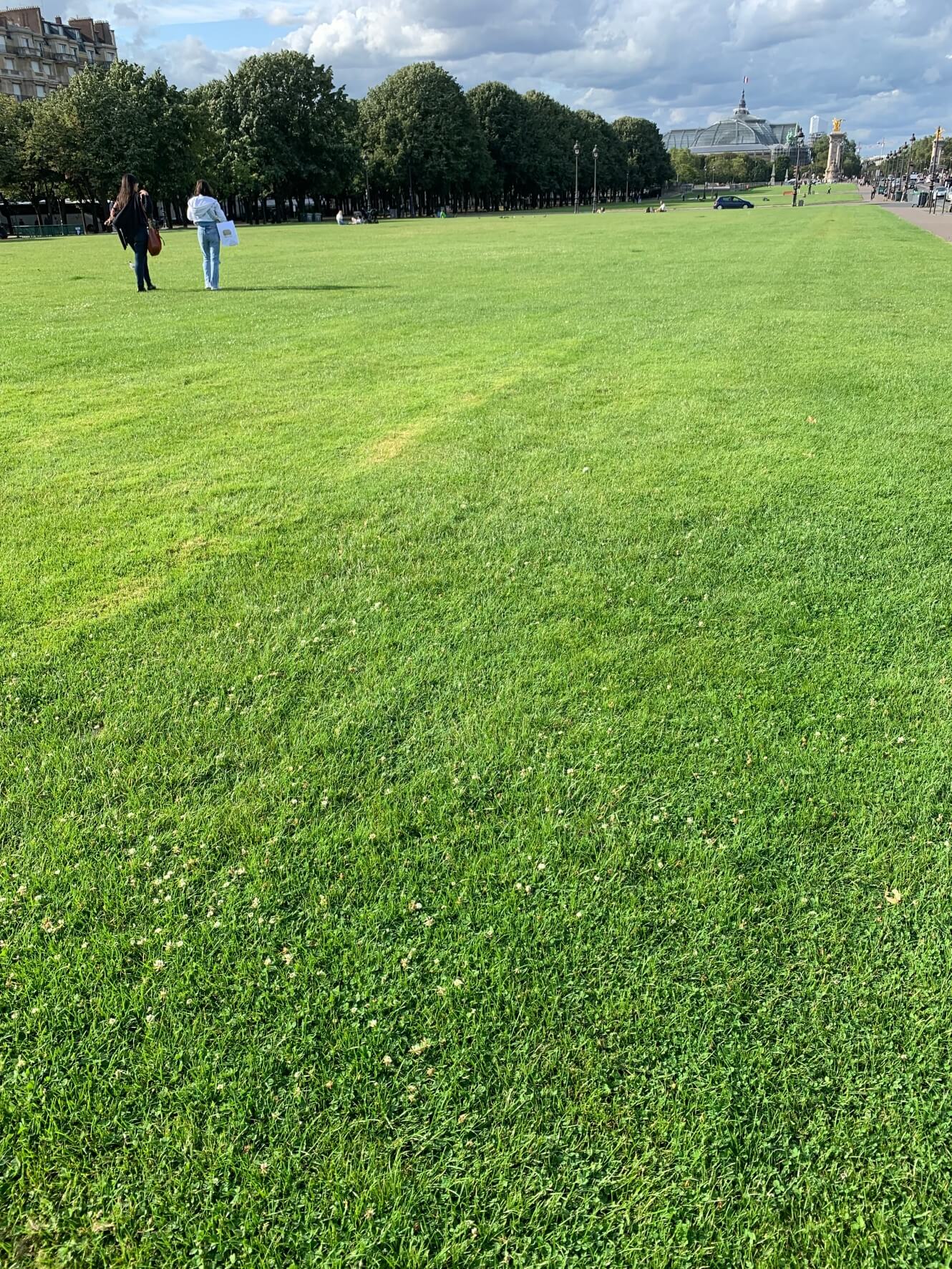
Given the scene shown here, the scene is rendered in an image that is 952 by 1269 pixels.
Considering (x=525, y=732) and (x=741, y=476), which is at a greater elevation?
(x=741, y=476)

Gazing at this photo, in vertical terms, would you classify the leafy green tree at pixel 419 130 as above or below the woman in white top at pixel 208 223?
above

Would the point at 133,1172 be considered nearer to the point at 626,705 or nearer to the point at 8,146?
the point at 626,705

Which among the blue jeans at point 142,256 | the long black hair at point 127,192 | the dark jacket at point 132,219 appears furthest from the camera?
the blue jeans at point 142,256

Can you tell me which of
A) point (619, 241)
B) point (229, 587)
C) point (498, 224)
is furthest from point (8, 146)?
point (229, 587)

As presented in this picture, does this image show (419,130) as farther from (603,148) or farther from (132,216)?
(132,216)

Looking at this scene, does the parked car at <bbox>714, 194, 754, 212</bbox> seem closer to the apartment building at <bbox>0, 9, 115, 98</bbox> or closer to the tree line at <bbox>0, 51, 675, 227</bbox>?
the tree line at <bbox>0, 51, 675, 227</bbox>

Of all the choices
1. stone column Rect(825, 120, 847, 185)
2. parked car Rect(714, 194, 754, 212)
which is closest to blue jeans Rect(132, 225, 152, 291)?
parked car Rect(714, 194, 754, 212)

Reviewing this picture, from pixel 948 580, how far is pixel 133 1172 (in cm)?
531

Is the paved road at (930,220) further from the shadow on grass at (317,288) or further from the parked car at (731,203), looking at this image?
the parked car at (731,203)

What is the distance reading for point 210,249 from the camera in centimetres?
1870

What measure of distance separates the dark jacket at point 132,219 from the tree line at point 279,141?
5746 cm

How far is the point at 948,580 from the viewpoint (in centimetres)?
536

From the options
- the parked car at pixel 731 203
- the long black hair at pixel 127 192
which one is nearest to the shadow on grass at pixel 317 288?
the long black hair at pixel 127 192

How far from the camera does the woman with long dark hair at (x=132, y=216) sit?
16719mm
